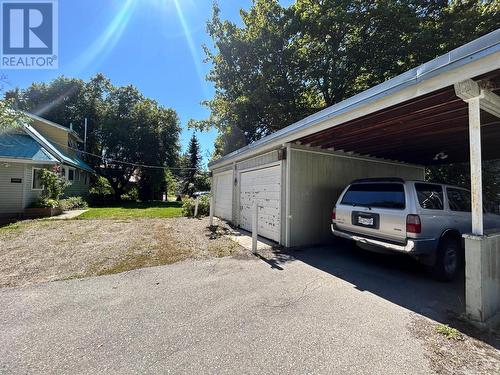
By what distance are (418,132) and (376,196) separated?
6.14 feet

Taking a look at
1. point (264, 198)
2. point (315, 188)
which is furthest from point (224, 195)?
point (315, 188)

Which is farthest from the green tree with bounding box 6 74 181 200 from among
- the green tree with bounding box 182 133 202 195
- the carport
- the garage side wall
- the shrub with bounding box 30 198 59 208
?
the garage side wall

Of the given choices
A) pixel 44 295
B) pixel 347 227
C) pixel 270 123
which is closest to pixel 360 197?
pixel 347 227

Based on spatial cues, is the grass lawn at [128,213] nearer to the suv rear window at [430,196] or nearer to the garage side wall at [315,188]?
the garage side wall at [315,188]

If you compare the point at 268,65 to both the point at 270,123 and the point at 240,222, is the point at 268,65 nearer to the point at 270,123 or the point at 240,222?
the point at 270,123

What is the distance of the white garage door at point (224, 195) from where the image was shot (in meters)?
11.2

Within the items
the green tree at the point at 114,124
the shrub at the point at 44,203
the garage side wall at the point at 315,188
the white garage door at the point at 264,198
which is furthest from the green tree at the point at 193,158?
the garage side wall at the point at 315,188

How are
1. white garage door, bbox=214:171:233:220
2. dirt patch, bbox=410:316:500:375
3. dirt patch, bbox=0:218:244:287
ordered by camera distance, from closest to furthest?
dirt patch, bbox=410:316:500:375 → dirt patch, bbox=0:218:244:287 → white garage door, bbox=214:171:233:220

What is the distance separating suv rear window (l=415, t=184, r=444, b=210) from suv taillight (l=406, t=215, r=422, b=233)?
36 centimetres

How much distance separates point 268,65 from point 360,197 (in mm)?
11162

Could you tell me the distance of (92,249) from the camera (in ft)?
20.8

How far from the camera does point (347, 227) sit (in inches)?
218

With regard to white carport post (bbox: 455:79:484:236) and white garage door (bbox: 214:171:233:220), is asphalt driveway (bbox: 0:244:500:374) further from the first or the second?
white garage door (bbox: 214:171:233:220)

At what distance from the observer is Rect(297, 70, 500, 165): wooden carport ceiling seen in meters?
4.07
